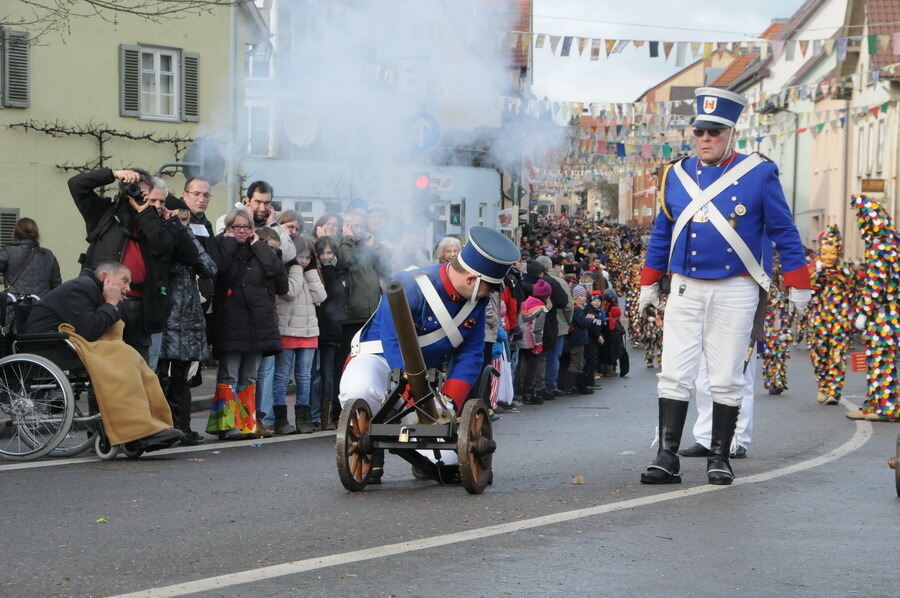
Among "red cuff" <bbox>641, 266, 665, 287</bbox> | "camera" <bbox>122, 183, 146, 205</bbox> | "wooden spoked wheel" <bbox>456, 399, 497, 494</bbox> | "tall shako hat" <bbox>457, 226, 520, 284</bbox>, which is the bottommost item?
"wooden spoked wheel" <bbox>456, 399, 497, 494</bbox>

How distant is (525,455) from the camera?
36.0 feet

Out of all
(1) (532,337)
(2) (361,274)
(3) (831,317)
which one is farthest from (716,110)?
(1) (532,337)

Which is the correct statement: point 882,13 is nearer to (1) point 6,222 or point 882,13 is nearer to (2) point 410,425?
(1) point 6,222

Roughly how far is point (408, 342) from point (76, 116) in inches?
861

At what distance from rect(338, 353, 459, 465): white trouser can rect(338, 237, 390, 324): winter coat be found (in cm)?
447

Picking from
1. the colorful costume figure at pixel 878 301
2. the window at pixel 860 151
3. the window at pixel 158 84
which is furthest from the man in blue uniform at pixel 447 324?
the window at pixel 860 151

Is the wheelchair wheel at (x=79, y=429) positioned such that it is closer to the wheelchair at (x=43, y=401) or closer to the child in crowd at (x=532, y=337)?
the wheelchair at (x=43, y=401)

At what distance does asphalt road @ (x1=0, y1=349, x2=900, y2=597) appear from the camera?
19.0ft

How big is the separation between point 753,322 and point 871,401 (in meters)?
6.75

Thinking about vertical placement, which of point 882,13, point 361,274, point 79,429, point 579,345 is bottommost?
point 579,345

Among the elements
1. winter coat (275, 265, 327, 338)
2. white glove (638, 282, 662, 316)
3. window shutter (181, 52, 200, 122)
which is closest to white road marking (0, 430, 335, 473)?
winter coat (275, 265, 327, 338)

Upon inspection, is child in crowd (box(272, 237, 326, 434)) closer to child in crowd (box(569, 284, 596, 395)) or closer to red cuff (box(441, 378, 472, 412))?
red cuff (box(441, 378, 472, 412))

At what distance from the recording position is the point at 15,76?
27734 mm

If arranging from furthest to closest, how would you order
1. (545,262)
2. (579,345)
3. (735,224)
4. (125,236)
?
(579,345) < (545,262) < (125,236) < (735,224)
